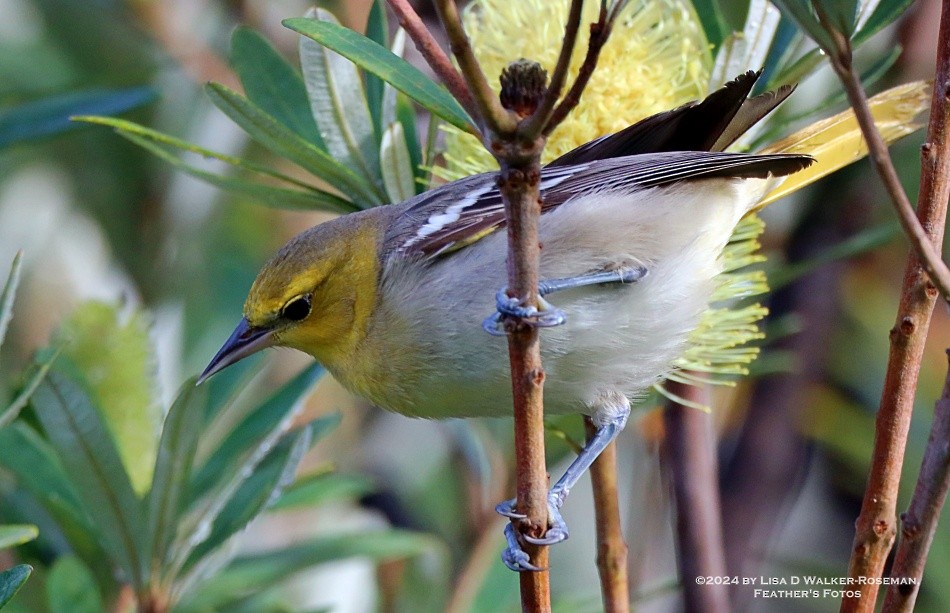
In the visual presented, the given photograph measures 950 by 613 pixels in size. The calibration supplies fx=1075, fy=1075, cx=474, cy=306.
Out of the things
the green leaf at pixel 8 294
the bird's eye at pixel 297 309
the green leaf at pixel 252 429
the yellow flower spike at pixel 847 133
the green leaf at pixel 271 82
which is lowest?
the green leaf at pixel 252 429

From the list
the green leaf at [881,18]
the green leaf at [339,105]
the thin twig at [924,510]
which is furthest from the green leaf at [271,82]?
the thin twig at [924,510]

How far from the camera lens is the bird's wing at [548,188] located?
2.20 meters

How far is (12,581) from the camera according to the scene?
5.09 feet

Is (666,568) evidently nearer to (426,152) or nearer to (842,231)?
(842,231)

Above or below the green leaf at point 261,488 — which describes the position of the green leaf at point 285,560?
below

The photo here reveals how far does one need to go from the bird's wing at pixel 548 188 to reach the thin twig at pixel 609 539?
54cm

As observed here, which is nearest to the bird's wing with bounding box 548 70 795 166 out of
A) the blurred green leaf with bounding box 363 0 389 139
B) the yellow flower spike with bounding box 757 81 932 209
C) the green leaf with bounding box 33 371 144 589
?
the yellow flower spike with bounding box 757 81 932 209

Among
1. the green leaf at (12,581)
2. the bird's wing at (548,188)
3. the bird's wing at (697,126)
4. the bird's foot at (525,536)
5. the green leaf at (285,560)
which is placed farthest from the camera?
the green leaf at (285,560)

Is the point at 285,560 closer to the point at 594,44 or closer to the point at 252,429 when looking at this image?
the point at 252,429

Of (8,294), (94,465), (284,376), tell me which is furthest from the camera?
(284,376)

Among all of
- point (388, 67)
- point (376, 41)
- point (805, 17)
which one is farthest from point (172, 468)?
point (805, 17)

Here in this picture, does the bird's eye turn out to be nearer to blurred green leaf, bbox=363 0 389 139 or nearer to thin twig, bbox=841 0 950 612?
blurred green leaf, bbox=363 0 389 139

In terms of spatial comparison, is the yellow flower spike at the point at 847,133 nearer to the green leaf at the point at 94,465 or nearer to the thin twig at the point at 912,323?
the thin twig at the point at 912,323

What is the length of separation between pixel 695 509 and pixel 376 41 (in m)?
1.39
